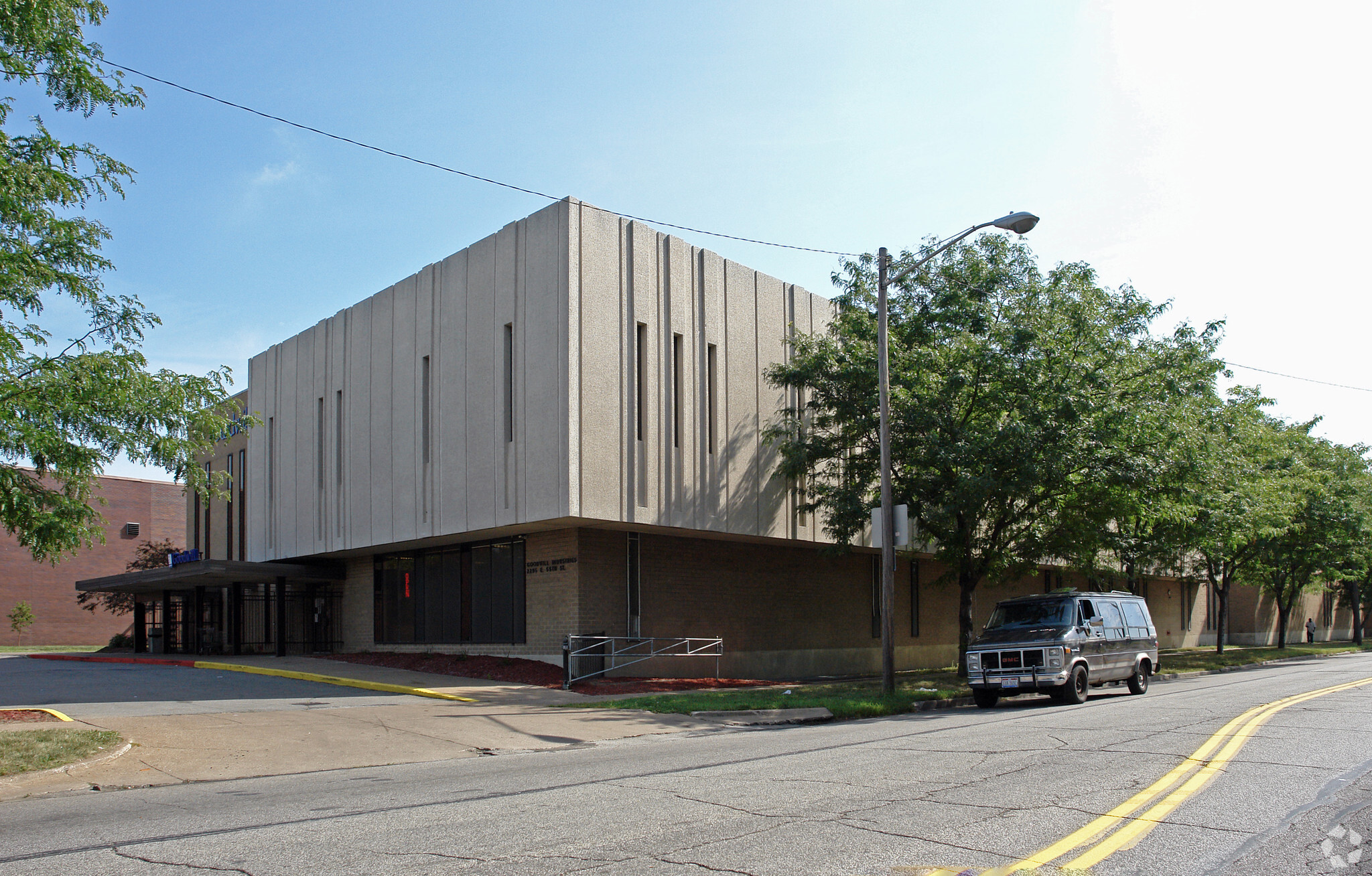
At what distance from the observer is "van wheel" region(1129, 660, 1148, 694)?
1992 centimetres

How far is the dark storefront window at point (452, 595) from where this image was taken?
2509 cm

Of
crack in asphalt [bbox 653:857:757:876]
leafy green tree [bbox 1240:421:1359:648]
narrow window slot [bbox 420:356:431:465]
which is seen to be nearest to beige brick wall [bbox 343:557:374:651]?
narrow window slot [bbox 420:356:431:465]

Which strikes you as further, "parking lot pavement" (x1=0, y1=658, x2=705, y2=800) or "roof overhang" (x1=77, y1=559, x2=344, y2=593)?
"roof overhang" (x1=77, y1=559, x2=344, y2=593)

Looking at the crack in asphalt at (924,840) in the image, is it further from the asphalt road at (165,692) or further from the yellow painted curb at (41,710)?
the asphalt road at (165,692)

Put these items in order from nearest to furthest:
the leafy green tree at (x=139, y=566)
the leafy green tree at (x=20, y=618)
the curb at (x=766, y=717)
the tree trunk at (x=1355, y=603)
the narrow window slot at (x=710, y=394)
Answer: the curb at (x=766, y=717) → the narrow window slot at (x=710, y=394) → the leafy green tree at (x=139, y=566) → the leafy green tree at (x=20, y=618) → the tree trunk at (x=1355, y=603)

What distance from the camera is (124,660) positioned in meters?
32.0

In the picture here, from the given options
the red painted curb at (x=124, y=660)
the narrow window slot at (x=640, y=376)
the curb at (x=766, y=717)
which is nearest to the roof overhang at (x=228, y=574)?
the red painted curb at (x=124, y=660)

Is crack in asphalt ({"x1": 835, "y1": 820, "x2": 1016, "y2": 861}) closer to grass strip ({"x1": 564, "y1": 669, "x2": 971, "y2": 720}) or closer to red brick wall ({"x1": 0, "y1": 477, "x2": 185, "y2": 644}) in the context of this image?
grass strip ({"x1": 564, "y1": 669, "x2": 971, "y2": 720})

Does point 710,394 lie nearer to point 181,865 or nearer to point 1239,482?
point 1239,482

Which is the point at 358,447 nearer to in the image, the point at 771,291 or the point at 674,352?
the point at 674,352

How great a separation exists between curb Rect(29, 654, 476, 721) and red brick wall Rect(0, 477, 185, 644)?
20561 millimetres

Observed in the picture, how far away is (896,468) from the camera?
23547 mm

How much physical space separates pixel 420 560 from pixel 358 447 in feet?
12.2

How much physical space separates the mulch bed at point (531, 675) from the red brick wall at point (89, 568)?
3265cm
